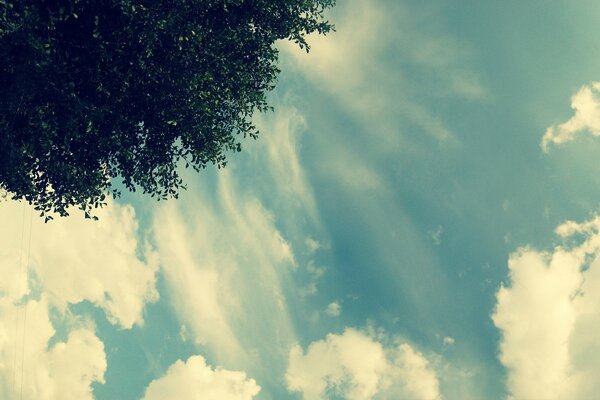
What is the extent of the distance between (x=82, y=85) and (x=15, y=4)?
3.71 meters

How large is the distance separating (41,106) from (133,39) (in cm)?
479

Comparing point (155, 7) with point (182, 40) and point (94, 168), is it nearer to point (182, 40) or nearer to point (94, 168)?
point (182, 40)

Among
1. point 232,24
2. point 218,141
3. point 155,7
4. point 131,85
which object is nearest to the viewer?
point 155,7

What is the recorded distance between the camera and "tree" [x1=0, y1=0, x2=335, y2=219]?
1753 centimetres

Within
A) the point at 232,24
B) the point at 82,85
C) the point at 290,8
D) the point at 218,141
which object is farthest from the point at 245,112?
the point at 82,85

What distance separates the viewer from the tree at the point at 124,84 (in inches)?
690

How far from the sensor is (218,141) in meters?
23.1

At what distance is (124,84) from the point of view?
1895 cm

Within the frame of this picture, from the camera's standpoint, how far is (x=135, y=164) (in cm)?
2322

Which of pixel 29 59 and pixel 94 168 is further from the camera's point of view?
pixel 94 168

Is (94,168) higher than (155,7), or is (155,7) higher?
(155,7)

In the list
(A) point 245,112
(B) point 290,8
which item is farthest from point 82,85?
(B) point 290,8

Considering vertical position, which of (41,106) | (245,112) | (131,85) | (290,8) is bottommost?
(41,106)

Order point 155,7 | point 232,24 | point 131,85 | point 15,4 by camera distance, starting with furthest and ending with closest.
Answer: point 232,24
point 131,85
point 155,7
point 15,4
